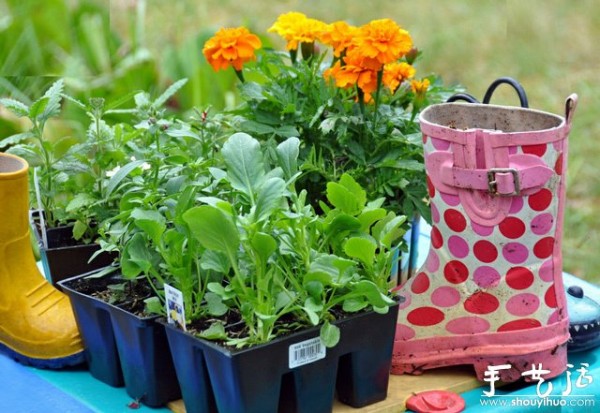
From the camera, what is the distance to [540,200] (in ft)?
4.18

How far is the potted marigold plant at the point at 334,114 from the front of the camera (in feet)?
4.84

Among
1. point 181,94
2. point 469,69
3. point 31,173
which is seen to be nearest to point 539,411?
point 31,173

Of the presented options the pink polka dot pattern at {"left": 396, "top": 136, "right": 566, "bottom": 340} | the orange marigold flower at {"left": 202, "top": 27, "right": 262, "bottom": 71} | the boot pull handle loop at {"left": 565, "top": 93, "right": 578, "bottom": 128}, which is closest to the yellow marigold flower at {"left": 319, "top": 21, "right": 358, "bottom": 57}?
the orange marigold flower at {"left": 202, "top": 27, "right": 262, "bottom": 71}

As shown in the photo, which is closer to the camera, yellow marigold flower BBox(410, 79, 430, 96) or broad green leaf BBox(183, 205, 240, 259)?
broad green leaf BBox(183, 205, 240, 259)

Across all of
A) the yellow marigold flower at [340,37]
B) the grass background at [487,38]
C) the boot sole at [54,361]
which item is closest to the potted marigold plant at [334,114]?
the yellow marigold flower at [340,37]

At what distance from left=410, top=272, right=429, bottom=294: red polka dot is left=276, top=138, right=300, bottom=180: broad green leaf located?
250 millimetres

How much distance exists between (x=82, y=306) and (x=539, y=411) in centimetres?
65

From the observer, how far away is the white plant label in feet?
3.83

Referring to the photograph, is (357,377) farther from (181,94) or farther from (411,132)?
(181,94)

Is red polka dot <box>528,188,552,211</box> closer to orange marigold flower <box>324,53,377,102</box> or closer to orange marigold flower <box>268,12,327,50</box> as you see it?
orange marigold flower <box>324,53,377,102</box>

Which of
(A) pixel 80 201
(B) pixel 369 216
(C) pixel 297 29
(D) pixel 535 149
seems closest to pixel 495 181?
(D) pixel 535 149

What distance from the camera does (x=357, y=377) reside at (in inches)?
48.7

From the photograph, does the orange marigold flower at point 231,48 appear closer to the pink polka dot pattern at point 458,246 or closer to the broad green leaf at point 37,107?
the broad green leaf at point 37,107

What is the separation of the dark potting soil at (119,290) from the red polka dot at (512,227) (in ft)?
1.60
